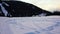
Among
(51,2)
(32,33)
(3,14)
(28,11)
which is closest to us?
(32,33)

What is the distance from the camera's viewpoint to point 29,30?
0.92 metres

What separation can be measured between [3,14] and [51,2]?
906 millimetres

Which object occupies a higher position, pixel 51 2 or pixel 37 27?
pixel 51 2

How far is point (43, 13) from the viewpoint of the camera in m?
1.57

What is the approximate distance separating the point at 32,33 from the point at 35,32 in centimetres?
3

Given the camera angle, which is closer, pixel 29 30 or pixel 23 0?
pixel 29 30

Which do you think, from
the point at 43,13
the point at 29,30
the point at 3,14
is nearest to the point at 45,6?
the point at 43,13

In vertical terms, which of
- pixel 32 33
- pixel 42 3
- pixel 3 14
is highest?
pixel 42 3

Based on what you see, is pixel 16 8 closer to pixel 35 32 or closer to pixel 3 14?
pixel 3 14

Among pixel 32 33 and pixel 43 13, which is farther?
pixel 43 13

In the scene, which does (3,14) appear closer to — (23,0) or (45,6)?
(23,0)

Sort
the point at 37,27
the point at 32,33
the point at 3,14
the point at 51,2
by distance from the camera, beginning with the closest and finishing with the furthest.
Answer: the point at 32,33
the point at 37,27
the point at 3,14
the point at 51,2

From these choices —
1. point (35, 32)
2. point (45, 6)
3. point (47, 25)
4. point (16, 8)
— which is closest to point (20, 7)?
point (16, 8)

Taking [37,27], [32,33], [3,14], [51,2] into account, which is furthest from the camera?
[51,2]
